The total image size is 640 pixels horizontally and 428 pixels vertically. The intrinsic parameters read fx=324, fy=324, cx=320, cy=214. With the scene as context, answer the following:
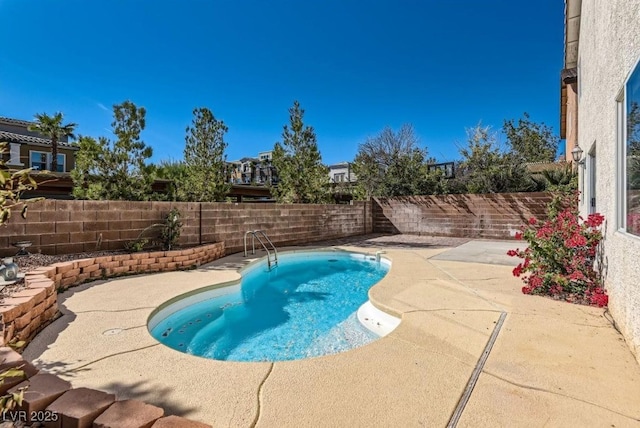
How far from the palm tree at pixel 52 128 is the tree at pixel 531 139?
3612 centimetres

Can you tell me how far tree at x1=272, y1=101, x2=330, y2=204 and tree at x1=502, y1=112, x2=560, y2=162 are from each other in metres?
24.6

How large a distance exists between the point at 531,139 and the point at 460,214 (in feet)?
79.3

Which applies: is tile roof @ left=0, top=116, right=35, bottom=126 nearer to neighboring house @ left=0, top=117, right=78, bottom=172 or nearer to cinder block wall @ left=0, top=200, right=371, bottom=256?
neighboring house @ left=0, top=117, right=78, bottom=172

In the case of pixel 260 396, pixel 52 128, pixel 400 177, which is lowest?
pixel 260 396

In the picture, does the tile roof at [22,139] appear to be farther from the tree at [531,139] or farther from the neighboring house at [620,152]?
the tree at [531,139]

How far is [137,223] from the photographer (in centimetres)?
759

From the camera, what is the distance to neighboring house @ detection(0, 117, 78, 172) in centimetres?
2078

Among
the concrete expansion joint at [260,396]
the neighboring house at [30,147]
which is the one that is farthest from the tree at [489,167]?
the neighboring house at [30,147]

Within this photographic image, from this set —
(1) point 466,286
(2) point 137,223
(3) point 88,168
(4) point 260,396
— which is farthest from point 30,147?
(1) point 466,286

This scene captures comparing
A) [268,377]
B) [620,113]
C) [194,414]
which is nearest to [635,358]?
[620,113]

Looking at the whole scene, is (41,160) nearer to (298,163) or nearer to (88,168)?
(88,168)

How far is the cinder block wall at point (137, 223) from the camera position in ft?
19.9

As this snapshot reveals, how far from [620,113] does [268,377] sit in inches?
175

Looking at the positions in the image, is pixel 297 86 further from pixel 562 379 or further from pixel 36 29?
pixel 562 379
